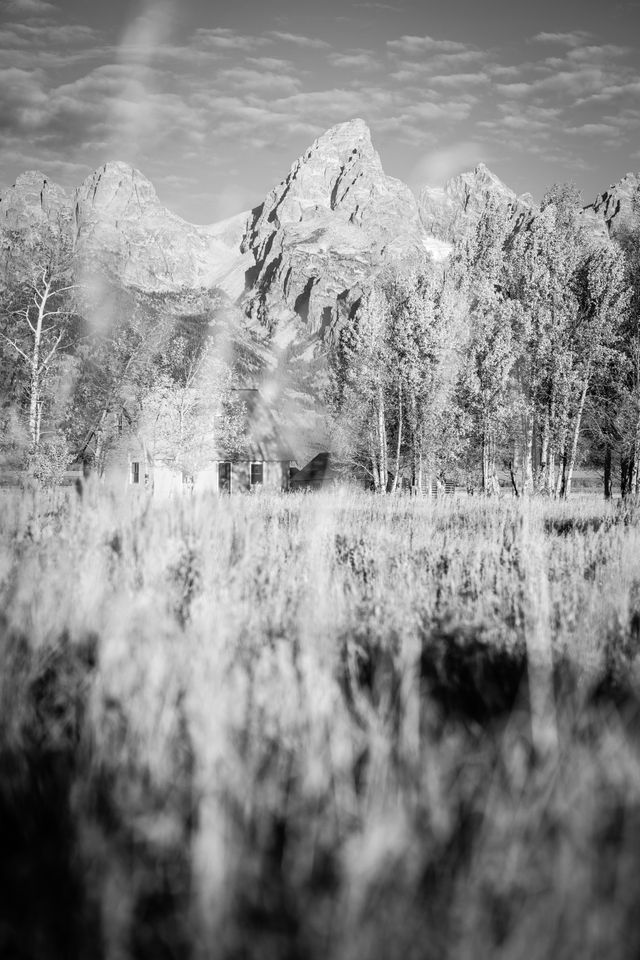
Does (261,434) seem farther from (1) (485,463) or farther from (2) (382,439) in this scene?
(1) (485,463)

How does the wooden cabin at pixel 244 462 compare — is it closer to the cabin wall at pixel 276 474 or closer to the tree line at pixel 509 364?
the cabin wall at pixel 276 474

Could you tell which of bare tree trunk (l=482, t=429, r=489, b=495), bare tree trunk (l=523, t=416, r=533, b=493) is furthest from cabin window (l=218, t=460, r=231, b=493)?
bare tree trunk (l=523, t=416, r=533, b=493)

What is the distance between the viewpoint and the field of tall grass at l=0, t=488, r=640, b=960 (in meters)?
1.42

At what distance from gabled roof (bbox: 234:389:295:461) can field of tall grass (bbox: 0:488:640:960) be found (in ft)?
136

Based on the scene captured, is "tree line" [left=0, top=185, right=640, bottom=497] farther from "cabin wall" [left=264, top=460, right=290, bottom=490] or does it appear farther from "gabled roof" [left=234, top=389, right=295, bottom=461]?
"cabin wall" [left=264, top=460, right=290, bottom=490]

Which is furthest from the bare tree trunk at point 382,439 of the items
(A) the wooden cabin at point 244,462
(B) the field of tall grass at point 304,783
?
(B) the field of tall grass at point 304,783

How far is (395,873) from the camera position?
156cm

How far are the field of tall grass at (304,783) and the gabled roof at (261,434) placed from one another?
4158cm

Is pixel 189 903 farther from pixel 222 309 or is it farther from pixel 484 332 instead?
pixel 222 309

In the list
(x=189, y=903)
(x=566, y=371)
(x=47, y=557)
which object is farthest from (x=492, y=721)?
(x=566, y=371)

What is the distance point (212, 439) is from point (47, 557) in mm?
29836

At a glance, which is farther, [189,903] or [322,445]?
[322,445]

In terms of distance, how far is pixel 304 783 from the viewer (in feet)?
6.43

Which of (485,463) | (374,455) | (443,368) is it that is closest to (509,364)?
(443,368)
